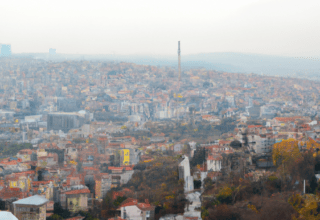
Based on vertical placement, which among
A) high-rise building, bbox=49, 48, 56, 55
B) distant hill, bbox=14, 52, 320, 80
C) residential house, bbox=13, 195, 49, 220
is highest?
high-rise building, bbox=49, 48, 56, 55

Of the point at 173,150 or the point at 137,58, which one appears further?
the point at 137,58

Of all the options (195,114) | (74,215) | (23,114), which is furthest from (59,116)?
(74,215)

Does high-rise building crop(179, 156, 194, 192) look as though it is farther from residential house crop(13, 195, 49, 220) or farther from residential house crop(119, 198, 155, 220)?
residential house crop(13, 195, 49, 220)

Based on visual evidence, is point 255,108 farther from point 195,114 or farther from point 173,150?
point 173,150

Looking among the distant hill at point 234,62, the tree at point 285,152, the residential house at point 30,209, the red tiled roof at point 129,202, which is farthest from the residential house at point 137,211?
the distant hill at point 234,62

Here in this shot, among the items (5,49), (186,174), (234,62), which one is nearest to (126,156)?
(186,174)

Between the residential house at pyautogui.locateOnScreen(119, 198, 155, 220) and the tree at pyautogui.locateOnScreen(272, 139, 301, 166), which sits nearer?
the residential house at pyautogui.locateOnScreen(119, 198, 155, 220)

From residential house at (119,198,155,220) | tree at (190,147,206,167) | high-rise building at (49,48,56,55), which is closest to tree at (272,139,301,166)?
tree at (190,147,206,167)

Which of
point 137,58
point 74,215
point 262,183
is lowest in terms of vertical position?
point 74,215

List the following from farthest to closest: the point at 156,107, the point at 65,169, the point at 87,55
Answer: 1. the point at 87,55
2. the point at 156,107
3. the point at 65,169

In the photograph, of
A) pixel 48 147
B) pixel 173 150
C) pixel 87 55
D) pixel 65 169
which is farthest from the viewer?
pixel 87 55
